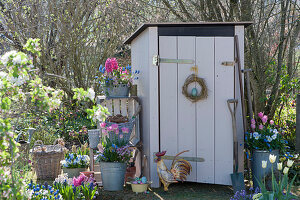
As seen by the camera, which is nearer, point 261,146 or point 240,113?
point 261,146

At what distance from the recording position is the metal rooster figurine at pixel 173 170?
4.55 metres

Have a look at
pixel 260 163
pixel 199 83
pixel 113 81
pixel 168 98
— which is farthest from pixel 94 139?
pixel 260 163

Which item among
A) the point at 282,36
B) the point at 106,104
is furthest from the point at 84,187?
the point at 282,36

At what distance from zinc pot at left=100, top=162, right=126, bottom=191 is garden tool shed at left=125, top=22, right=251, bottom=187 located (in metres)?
0.38

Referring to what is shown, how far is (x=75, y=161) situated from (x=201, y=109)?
1.86 metres

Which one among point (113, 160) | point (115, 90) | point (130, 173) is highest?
point (115, 90)

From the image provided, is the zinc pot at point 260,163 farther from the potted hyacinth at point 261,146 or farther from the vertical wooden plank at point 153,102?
the vertical wooden plank at point 153,102

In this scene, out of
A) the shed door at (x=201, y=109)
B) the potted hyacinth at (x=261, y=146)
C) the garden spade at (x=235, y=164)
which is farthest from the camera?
the shed door at (x=201, y=109)

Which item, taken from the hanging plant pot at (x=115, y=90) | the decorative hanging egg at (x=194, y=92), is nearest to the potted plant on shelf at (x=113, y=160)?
the hanging plant pot at (x=115, y=90)

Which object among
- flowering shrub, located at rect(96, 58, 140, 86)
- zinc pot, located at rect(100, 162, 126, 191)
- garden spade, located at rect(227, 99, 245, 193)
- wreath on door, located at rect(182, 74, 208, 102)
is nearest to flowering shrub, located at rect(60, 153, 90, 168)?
zinc pot, located at rect(100, 162, 126, 191)

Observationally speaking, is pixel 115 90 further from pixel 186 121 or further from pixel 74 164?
pixel 74 164

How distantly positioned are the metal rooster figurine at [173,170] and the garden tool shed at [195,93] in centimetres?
12

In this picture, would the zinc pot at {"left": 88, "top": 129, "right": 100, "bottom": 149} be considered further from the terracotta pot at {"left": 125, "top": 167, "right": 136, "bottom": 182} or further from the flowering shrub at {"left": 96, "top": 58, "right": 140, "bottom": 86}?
the flowering shrub at {"left": 96, "top": 58, "right": 140, "bottom": 86}

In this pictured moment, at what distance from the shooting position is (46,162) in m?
5.43
